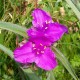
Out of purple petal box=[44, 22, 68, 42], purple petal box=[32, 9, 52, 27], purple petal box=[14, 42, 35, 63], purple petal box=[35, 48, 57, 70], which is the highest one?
purple petal box=[32, 9, 52, 27]

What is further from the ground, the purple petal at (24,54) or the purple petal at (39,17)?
the purple petal at (39,17)

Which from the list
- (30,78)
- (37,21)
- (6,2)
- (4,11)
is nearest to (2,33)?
(4,11)

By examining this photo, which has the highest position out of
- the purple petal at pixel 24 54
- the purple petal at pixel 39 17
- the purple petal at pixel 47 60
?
the purple petal at pixel 39 17

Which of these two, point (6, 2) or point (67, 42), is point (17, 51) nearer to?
point (67, 42)

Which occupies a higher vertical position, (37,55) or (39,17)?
(39,17)

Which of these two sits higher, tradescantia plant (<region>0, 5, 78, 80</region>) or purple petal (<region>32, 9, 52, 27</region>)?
purple petal (<region>32, 9, 52, 27</region>)
